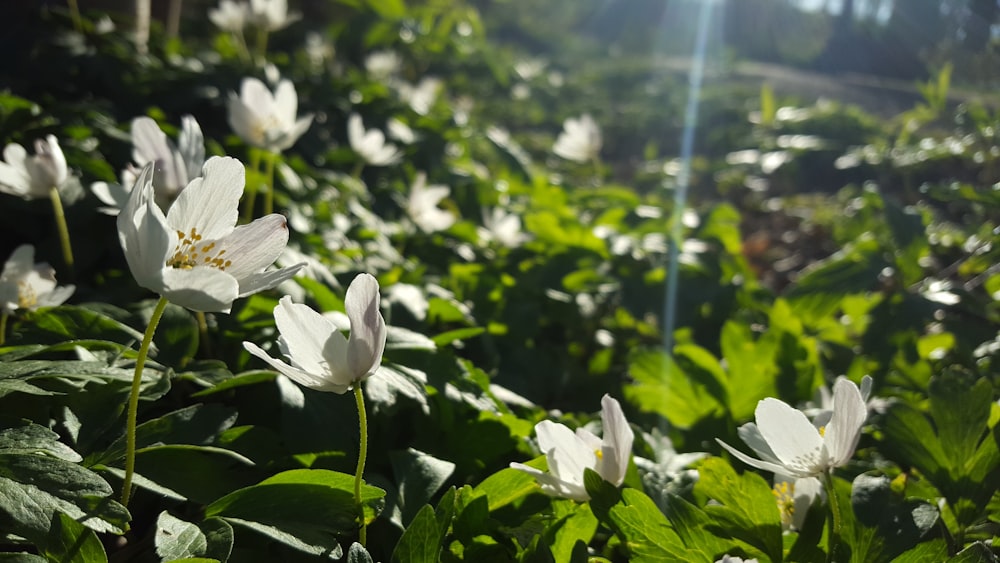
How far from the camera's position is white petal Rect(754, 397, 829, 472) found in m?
1.08

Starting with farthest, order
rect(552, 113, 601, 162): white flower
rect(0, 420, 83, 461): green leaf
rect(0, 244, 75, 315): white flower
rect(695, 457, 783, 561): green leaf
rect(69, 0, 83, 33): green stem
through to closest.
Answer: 1. rect(552, 113, 601, 162): white flower
2. rect(69, 0, 83, 33): green stem
3. rect(0, 244, 75, 315): white flower
4. rect(695, 457, 783, 561): green leaf
5. rect(0, 420, 83, 461): green leaf

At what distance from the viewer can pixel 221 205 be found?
3.46ft

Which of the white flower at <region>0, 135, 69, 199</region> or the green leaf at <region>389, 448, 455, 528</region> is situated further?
the white flower at <region>0, 135, 69, 199</region>

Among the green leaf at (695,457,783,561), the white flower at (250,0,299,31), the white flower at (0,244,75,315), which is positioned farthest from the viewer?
the white flower at (250,0,299,31)

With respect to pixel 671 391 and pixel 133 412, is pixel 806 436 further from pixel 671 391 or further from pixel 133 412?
pixel 133 412

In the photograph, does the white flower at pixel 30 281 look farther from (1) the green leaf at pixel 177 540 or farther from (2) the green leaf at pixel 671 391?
(2) the green leaf at pixel 671 391

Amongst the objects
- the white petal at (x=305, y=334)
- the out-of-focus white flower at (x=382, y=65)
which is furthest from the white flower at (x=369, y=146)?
the out-of-focus white flower at (x=382, y=65)

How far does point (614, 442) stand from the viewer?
1.15m

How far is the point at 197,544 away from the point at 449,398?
552mm

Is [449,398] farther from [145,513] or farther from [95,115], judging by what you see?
[95,115]

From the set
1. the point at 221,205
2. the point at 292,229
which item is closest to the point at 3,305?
the point at 221,205

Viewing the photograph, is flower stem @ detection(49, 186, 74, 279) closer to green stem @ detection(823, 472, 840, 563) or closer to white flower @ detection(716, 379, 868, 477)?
white flower @ detection(716, 379, 868, 477)

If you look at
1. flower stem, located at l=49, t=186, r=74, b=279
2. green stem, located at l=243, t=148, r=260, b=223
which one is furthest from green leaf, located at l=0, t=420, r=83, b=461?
green stem, located at l=243, t=148, r=260, b=223

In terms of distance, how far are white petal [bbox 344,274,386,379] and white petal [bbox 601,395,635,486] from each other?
37cm
